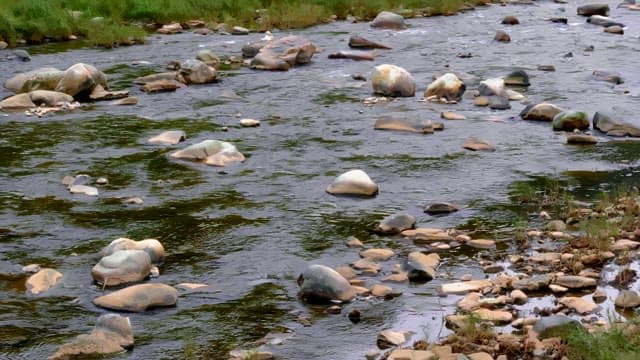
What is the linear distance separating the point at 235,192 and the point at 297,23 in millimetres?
9424

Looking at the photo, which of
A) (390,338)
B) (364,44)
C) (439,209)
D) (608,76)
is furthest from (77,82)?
(390,338)

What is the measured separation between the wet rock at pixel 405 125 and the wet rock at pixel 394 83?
1386 mm

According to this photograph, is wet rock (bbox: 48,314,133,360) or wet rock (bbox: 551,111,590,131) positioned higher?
wet rock (bbox: 48,314,133,360)

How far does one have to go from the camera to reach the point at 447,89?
35.7 feet

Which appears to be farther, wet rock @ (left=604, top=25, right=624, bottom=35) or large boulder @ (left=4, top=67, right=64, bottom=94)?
wet rock @ (left=604, top=25, right=624, bottom=35)

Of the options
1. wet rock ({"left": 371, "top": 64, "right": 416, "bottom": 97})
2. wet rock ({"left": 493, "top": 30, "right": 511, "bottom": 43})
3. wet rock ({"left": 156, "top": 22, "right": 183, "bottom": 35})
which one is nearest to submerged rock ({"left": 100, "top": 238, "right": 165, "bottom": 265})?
wet rock ({"left": 371, "top": 64, "right": 416, "bottom": 97})

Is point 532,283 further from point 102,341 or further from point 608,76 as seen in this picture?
point 608,76

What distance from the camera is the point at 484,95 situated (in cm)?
1082

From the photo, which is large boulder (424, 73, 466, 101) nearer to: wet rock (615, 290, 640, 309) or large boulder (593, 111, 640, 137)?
large boulder (593, 111, 640, 137)

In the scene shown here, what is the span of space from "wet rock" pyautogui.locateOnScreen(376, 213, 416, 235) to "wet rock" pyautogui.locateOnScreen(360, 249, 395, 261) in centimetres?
38

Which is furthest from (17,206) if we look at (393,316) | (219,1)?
(219,1)

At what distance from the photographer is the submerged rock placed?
6.05 metres

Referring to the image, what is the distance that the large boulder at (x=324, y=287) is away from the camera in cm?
538

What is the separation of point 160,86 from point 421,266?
6588mm
